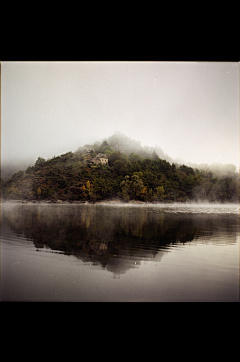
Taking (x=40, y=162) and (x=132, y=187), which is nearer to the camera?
(x=40, y=162)

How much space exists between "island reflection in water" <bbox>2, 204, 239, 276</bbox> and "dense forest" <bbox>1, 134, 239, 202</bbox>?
326mm

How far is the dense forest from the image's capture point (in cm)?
527

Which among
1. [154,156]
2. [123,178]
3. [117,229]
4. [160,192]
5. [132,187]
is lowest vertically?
[117,229]

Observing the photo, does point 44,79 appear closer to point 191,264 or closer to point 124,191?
point 124,191

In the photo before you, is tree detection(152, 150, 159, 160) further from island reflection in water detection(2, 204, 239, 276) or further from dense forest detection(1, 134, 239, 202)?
island reflection in water detection(2, 204, 239, 276)

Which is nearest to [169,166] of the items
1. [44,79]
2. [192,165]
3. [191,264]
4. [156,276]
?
[192,165]

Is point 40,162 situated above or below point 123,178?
above

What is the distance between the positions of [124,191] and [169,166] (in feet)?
4.57

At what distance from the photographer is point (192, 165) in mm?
5402

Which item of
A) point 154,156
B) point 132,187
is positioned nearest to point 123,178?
point 132,187

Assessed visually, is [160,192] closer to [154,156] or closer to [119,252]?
[154,156]

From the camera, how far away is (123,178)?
560 cm

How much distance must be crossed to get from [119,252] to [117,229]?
137cm
